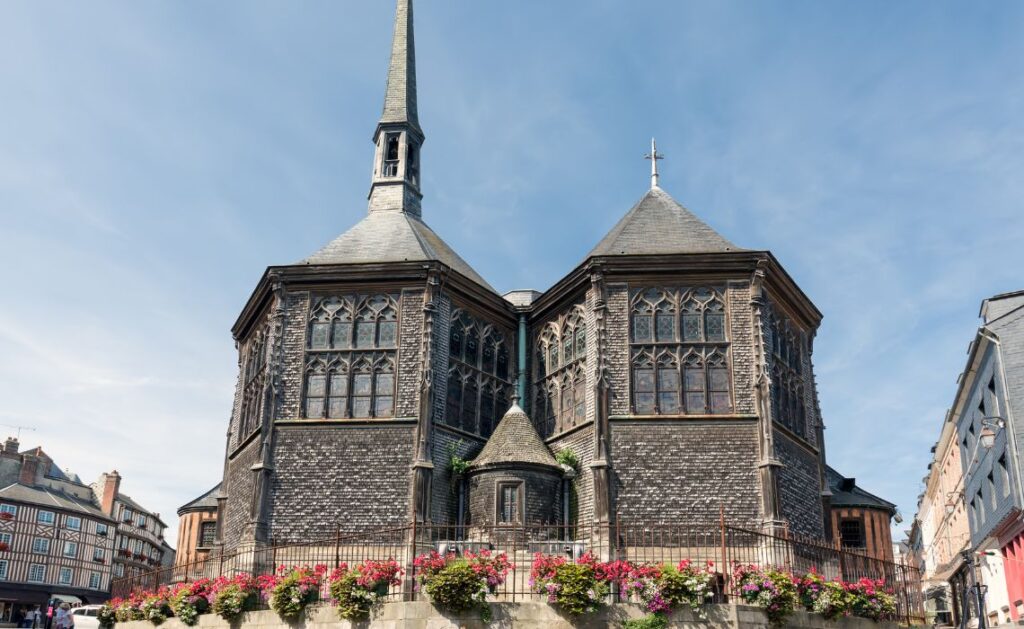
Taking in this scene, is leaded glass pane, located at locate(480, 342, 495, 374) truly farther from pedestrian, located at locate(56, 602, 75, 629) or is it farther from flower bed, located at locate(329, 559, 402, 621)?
pedestrian, located at locate(56, 602, 75, 629)

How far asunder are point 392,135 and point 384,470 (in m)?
17.2

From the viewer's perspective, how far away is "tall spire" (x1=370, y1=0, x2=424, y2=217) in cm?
3516

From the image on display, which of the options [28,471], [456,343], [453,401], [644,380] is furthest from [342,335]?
[28,471]

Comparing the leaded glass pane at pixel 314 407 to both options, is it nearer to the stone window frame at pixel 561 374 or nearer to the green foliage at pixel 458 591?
the stone window frame at pixel 561 374

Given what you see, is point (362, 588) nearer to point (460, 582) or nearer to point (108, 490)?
point (460, 582)

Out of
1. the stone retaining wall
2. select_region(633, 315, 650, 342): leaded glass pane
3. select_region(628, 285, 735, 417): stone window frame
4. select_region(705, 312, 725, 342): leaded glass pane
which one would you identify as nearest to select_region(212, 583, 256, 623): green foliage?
the stone retaining wall

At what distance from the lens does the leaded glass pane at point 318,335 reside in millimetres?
26188

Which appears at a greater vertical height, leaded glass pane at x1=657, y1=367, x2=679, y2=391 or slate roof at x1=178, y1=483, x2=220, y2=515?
leaded glass pane at x1=657, y1=367, x2=679, y2=391

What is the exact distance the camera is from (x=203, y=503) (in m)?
40.8

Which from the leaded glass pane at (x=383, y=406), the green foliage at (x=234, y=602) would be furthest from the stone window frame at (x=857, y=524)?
the green foliage at (x=234, y=602)

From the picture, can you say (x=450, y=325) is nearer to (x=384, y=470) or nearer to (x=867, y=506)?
(x=384, y=470)

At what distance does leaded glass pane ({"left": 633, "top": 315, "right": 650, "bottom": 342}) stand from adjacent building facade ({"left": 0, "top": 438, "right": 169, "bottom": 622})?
46055 millimetres

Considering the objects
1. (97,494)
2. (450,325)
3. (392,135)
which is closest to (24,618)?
(97,494)

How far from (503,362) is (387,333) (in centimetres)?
427
